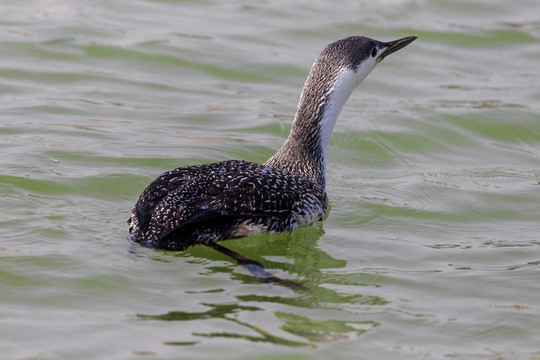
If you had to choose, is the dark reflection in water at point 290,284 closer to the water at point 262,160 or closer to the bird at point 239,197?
the water at point 262,160

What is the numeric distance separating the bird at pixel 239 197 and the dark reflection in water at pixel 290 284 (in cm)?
18

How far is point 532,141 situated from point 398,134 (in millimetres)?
1527

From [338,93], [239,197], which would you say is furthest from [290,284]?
[338,93]

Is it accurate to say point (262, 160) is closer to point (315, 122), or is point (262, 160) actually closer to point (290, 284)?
point (315, 122)

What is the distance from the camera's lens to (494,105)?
11125 mm

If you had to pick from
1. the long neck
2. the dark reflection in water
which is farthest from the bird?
the dark reflection in water

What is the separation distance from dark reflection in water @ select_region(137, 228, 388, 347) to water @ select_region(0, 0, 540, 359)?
0.02m

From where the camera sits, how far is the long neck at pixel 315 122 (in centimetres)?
817

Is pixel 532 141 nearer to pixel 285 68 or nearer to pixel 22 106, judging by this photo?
pixel 285 68

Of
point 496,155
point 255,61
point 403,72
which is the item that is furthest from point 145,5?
point 496,155

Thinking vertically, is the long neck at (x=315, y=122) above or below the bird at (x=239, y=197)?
above

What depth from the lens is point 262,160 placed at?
9.36 meters

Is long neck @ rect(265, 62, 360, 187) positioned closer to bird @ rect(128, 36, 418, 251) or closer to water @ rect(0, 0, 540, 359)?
bird @ rect(128, 36, 418, 251)

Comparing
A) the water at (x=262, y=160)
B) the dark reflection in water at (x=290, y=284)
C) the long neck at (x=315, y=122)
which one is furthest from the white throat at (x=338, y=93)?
the dark reflection in water at (x=290, y=284)
